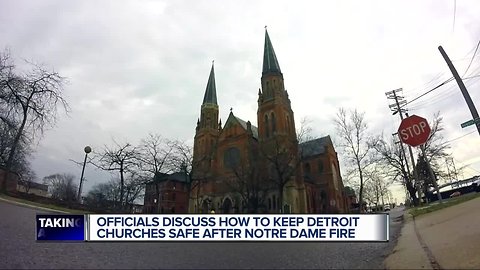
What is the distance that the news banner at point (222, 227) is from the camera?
4242 mm

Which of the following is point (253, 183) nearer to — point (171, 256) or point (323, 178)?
point (323, 178)

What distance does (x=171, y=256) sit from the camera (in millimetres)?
4363

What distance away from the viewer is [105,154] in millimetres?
36250

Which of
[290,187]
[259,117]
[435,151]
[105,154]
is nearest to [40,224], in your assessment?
[105,154]

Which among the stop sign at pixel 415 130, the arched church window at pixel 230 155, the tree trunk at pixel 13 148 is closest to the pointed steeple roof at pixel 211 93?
the arched church window at pixel 230 155

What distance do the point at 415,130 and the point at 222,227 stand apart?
943cm

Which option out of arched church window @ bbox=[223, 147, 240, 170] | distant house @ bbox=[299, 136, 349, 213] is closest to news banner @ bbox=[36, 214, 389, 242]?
arched church window @ bbox=[223, 147, 240, 170]

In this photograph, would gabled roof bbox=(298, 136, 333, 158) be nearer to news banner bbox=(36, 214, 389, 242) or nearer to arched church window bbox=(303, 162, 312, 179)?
arched church window bbox=(303, 162, 312, 179)

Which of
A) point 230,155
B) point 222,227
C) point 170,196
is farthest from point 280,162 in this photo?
point 170,196

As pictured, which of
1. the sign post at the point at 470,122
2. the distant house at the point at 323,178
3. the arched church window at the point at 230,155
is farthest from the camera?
the distant house at the point at 323,178

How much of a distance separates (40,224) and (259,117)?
174ft

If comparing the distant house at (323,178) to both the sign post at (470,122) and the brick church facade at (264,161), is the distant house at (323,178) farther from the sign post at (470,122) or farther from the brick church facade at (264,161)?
the sign post at (470,122)

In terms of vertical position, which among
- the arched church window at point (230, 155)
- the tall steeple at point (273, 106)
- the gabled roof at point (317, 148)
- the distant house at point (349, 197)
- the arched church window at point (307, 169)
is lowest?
the distant house at point (349, 197)

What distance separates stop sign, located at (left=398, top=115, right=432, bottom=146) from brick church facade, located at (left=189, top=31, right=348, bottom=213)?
25.0 meters
